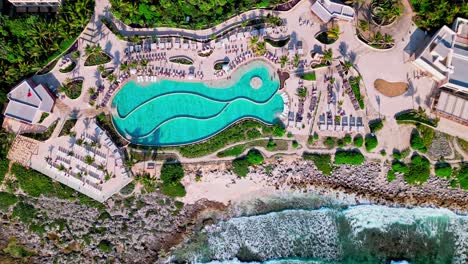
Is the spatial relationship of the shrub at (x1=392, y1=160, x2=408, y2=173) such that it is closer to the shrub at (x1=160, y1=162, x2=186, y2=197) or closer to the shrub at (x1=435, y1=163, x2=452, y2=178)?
the shrub at (x1=435, y1=163, x2=452, y2=178)

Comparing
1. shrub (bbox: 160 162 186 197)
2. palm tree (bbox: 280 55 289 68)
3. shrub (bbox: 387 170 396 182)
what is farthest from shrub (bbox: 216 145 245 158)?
shrub (bbox: 387 170 396 182)

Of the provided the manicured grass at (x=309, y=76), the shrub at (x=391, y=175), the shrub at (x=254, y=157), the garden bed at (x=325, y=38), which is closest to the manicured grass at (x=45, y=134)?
the shrub at (x=254, y=157)

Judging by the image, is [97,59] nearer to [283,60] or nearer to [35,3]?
[35,3]

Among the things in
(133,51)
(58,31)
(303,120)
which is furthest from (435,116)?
(58,31)

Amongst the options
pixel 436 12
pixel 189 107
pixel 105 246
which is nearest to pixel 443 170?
pixel 436 12

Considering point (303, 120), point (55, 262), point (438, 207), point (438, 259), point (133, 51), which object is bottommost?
point (55, 262)

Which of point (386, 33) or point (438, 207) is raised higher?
point (386, 33)

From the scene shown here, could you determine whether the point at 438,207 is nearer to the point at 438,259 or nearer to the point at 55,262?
the point at 438,259
